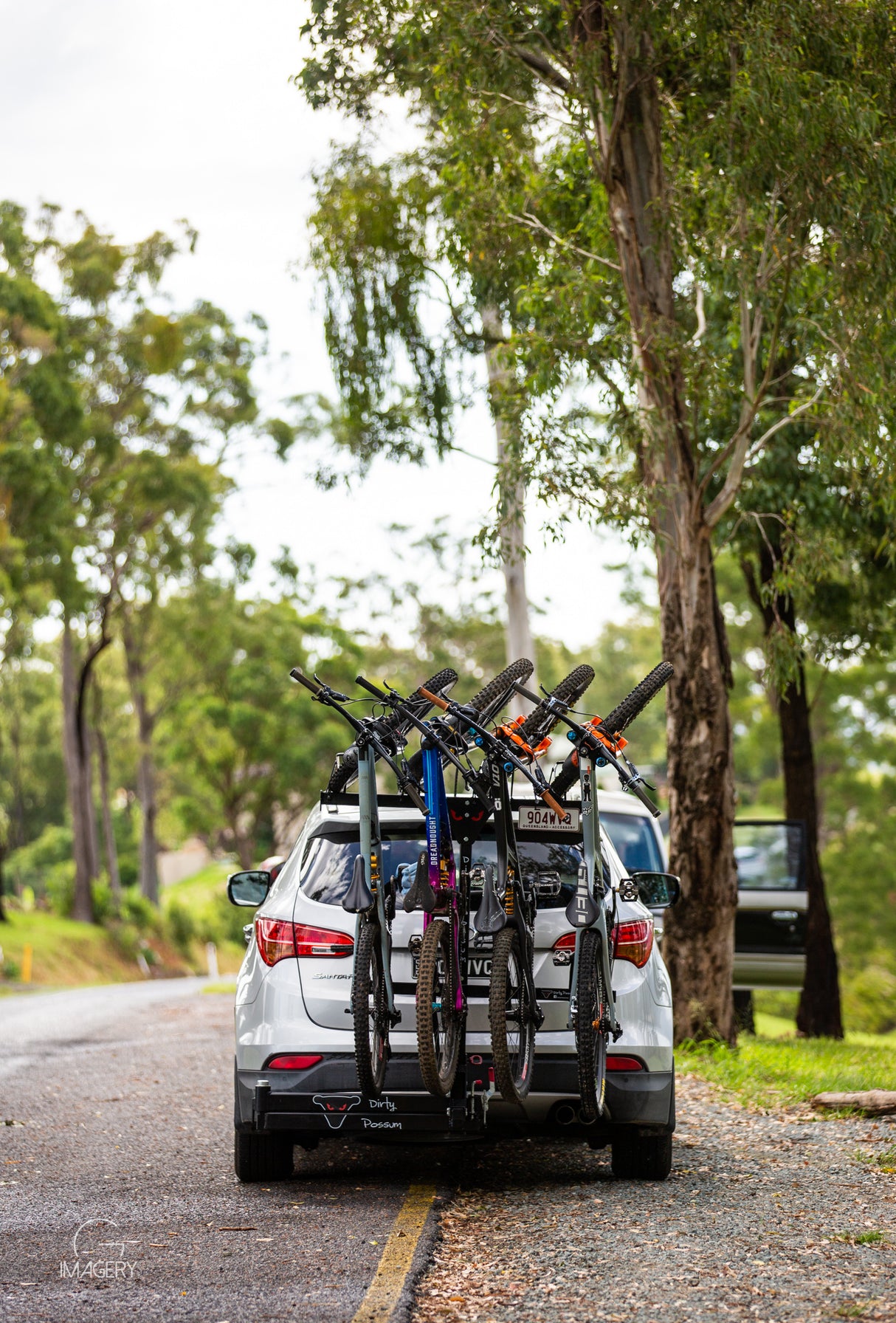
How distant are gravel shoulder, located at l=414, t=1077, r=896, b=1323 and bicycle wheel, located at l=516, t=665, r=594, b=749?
1.91m

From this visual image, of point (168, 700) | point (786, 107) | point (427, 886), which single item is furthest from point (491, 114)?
point (168, 700)

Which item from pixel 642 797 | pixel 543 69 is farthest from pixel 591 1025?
pixel 543 69

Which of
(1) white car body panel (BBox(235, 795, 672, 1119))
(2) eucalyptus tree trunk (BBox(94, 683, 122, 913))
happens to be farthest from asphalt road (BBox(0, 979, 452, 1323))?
(2) eucalyptus tree trunk (BBox(94, 683, 122, 913))

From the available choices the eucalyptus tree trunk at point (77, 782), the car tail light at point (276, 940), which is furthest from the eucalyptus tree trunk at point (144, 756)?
the car tail light at point (276, 940)

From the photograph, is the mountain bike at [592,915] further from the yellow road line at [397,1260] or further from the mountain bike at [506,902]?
the yellow road line at [397,1260]

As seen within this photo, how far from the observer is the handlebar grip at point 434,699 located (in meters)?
5.93

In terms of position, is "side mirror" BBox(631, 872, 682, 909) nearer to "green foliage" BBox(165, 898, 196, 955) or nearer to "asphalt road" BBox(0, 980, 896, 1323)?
"asphalt road" BBox(0, 980, 896, 1323)

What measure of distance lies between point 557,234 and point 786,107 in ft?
11.3

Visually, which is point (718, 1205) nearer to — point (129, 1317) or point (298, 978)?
point (298, 978)

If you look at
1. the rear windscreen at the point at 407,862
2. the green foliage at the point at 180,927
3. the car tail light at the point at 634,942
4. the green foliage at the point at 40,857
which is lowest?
the green foliage at the point at 180,927

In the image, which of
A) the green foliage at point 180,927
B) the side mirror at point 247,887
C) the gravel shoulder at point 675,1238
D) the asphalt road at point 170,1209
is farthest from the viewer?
the green foliage at point 180,927

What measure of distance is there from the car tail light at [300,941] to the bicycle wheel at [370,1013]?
258 mm

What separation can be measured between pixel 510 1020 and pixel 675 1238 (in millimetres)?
1002

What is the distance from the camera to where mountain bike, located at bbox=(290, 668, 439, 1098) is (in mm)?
5656
